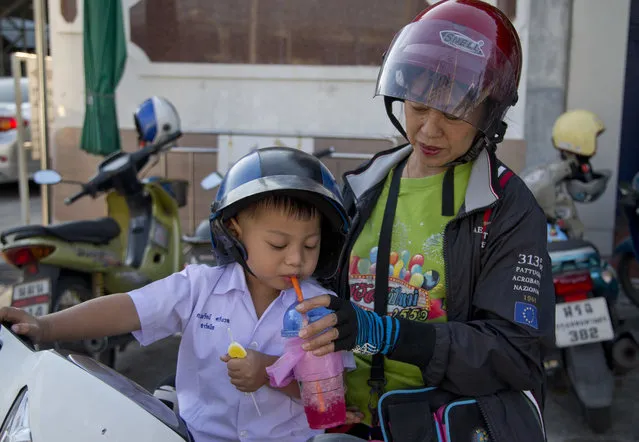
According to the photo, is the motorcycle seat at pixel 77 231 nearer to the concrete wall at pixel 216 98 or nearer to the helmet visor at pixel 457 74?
the concrete wall at pixel 216 98

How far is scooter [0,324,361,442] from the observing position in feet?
4.31

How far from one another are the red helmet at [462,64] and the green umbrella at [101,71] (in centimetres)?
484

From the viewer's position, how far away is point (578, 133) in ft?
14.6

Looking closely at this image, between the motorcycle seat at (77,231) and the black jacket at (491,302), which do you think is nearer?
the black jacket at (491,302)

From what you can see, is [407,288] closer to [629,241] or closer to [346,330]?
[346,330]

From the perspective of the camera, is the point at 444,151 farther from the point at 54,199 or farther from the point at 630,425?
the point at 54,199

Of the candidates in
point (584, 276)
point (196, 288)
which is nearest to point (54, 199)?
point (584, 276)

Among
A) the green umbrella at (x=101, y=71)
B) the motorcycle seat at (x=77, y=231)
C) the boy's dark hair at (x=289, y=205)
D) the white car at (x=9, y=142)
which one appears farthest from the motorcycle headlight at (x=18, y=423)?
the white car at (x=9, y=142)

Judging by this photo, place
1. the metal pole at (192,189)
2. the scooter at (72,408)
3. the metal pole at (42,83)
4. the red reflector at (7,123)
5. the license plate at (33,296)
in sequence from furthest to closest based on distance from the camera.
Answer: the red reflector at (7,123) → the metal pole at (192,189) → the metal pole at (42,83) → the license plate at (33,296) → the scooter at (72,408)

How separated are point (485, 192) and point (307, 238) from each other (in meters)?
0.45

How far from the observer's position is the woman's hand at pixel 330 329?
1.56m

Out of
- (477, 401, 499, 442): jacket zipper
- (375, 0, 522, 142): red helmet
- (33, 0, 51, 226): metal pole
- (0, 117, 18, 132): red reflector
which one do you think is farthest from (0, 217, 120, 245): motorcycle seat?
(0, 117, 18, 132): red reflector

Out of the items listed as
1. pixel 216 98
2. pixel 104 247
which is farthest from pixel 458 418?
pixel 216 98

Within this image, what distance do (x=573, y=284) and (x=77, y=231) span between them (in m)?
2.71
